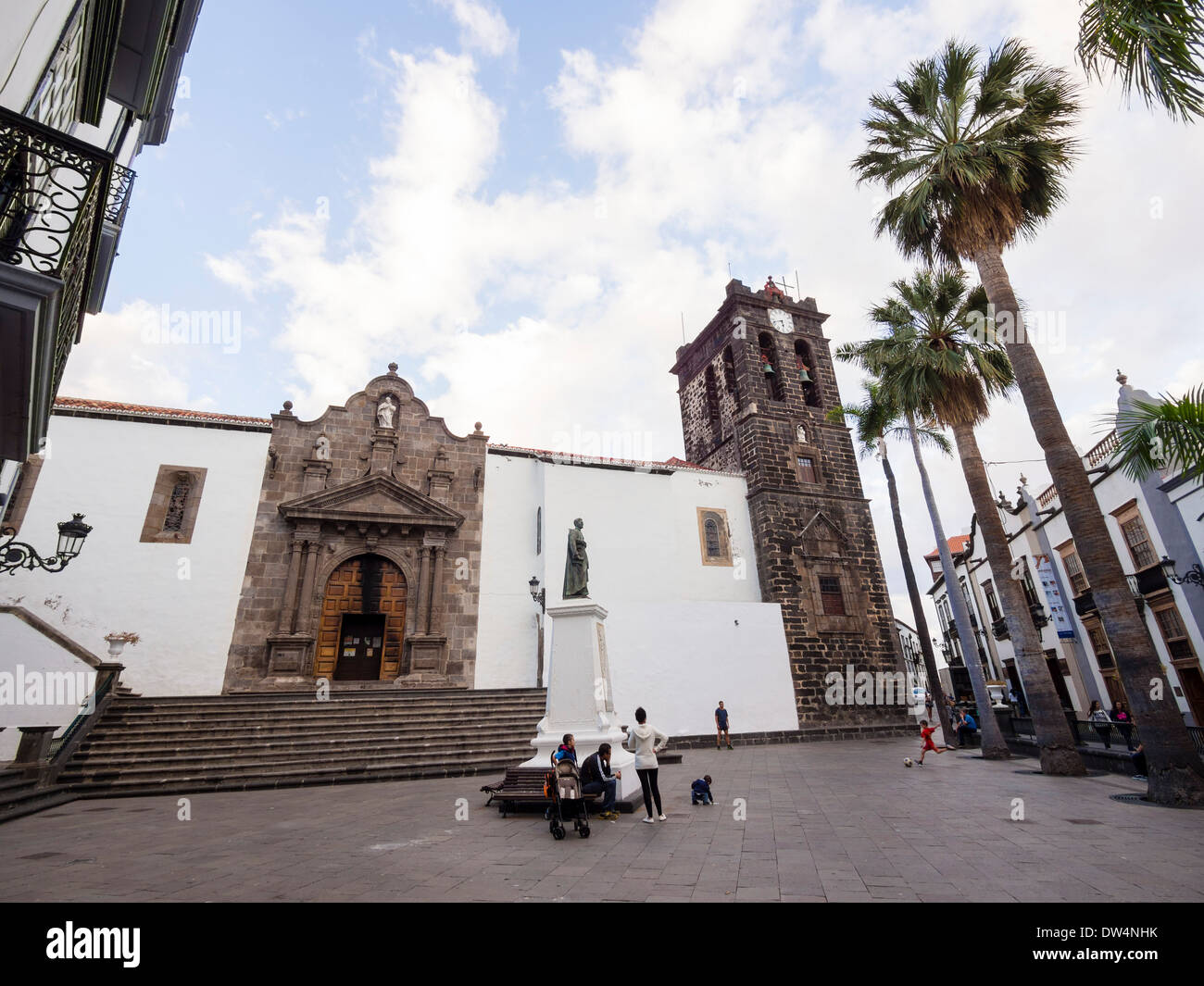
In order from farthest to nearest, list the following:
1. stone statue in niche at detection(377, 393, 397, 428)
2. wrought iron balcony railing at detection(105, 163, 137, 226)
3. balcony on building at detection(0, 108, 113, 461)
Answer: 1. stone statue in niche at detection(377, 393, 397, 428)
2. wrought iron balcony railing at detection(105, 163, 137, 226)
3. balcony on building at detection(0, 108, 113, 461)

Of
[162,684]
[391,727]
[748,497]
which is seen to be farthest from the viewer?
[748,497]

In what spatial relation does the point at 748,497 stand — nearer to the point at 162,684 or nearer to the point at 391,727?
the point at 391,727

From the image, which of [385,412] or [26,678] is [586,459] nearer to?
[385,412]

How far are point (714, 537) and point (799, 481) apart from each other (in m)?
4.16

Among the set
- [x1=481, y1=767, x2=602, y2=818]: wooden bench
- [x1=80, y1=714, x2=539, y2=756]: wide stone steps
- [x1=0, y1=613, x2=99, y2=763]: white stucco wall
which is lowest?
[x1=481, y1=767, x2=602, y2=818]: wooden bench

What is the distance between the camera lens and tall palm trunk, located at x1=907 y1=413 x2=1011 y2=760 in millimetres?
12914

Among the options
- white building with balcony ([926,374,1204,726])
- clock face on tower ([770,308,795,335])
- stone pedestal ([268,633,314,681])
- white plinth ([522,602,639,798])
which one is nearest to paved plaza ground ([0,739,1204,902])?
white plinth ([522,602,639,798])

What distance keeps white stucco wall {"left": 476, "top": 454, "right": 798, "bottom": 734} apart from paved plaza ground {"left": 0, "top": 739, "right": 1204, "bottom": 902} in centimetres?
776

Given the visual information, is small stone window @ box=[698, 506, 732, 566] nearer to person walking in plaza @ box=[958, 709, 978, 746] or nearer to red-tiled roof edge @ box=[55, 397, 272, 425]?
person walking in plaza @ box=[958, 709, 978, 746]

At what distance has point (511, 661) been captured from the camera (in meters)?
17.5

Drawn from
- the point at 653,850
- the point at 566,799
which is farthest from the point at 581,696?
the point at 653,850

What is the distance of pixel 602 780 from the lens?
7.06m
